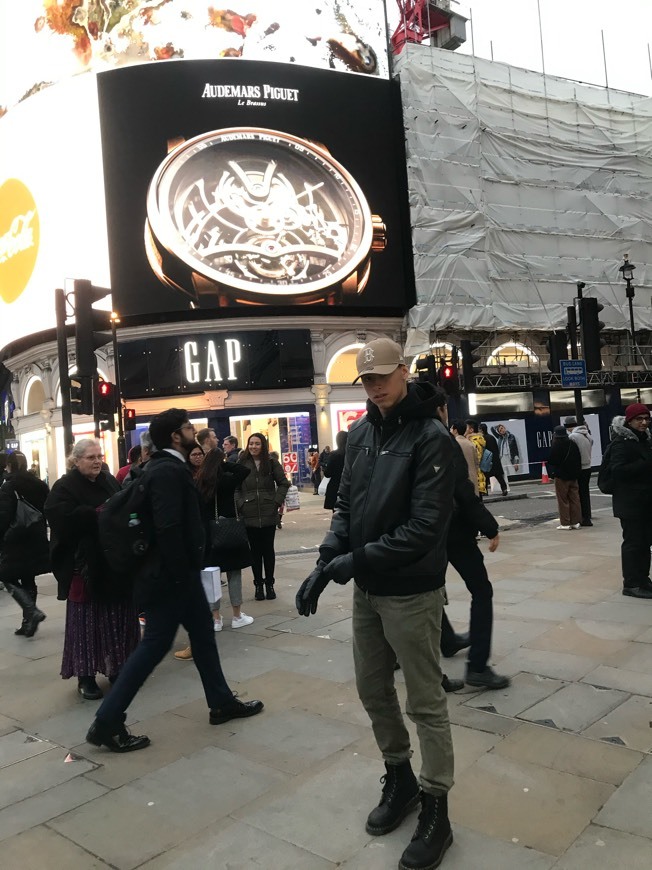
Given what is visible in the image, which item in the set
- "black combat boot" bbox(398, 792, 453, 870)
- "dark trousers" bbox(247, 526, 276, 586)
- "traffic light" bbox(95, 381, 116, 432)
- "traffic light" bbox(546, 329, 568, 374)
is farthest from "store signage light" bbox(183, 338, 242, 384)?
"black combat boot" bbox(398, 792, 453, 870)

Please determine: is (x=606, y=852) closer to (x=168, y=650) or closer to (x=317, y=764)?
(x=317, y=764)

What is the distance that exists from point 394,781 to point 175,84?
26898 mm

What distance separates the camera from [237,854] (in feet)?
9.02

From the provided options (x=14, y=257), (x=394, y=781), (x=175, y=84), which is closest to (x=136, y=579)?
(x=394, y=781)

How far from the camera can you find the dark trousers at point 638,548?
653cm

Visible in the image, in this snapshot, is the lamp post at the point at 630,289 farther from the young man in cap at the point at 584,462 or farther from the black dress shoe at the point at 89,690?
the black dress shoe at the point at 89,690

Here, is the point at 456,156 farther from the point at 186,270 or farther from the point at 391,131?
the point at 186,270

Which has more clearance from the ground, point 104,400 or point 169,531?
point 104,400

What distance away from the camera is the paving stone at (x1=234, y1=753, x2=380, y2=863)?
2.78 metres

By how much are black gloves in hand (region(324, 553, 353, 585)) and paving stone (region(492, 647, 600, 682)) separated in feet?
8.23

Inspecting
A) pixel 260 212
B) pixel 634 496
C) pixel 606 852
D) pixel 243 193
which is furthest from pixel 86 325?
pixel 243 193

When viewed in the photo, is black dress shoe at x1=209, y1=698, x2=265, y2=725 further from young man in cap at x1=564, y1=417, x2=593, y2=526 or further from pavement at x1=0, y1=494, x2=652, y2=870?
young man in cap at x1=564, y1=417, x2=593, y2=526

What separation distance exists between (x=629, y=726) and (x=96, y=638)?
3.43 meters

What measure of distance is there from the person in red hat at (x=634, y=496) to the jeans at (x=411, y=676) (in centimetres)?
442
